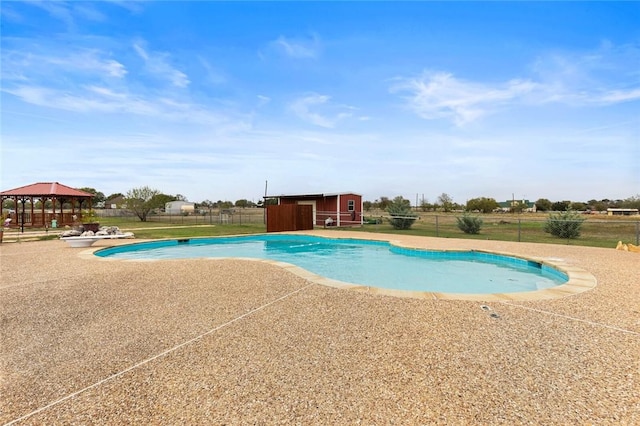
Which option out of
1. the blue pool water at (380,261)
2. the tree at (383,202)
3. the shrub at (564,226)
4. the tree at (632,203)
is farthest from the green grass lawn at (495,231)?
the tree at (632,203)

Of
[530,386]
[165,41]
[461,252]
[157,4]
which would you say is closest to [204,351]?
[530,386]

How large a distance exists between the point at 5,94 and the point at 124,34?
4147mm

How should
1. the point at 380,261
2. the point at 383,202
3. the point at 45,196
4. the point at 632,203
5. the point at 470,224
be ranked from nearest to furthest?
the point at 380,261 → the point at 470,224 → the point at 45,196 → the point at 632,203 → the point at 383,202

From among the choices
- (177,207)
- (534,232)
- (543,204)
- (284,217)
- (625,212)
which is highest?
(543,204)

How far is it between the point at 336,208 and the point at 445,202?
131 feet

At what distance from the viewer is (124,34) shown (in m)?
10.5

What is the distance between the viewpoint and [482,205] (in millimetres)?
52000

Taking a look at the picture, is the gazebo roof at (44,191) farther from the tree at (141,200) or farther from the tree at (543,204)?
the tree at (543,204)

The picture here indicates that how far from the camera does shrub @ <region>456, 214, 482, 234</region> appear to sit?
47.4 ft

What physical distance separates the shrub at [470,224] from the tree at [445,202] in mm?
39137

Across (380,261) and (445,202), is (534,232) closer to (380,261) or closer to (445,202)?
(380,261)

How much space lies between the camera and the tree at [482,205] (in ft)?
171

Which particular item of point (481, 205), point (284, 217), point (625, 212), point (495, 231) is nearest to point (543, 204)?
point (481, 205)

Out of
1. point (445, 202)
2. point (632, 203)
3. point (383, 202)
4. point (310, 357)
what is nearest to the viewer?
point (310, 357)
